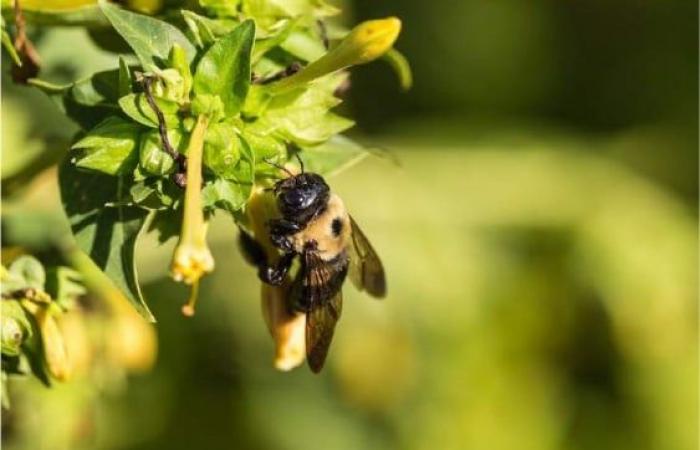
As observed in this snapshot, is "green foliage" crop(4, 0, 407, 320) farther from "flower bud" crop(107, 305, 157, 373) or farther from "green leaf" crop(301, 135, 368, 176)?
"flower bud" crop(107, 305, 157, 373)

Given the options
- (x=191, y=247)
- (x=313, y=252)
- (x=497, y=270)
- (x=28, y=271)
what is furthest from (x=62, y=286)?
(x=497, y=270)

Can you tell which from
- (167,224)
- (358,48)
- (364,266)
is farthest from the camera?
(364,266)

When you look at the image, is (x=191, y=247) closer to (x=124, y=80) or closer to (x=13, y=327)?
(x=124, y=80)

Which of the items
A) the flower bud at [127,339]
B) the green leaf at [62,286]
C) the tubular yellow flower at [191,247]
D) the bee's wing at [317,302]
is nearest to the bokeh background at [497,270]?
the flower bud at [127,339]

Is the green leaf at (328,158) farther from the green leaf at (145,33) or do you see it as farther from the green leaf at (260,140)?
the green leaf at (145,33)

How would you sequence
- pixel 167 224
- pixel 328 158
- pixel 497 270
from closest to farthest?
pixel 167 224, pixel 328 158, pixel 497 270

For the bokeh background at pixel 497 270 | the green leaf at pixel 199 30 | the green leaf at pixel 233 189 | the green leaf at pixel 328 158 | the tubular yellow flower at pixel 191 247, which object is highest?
the green leaf at pixel 199 30

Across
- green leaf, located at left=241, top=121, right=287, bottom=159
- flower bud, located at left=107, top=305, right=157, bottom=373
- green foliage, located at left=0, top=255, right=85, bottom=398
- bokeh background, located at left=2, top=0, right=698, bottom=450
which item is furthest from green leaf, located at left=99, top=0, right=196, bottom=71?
bokeh background, located at left=2, top=0, right=698, bottom=450

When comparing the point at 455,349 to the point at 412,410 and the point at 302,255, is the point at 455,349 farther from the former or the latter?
the point at 302,255
